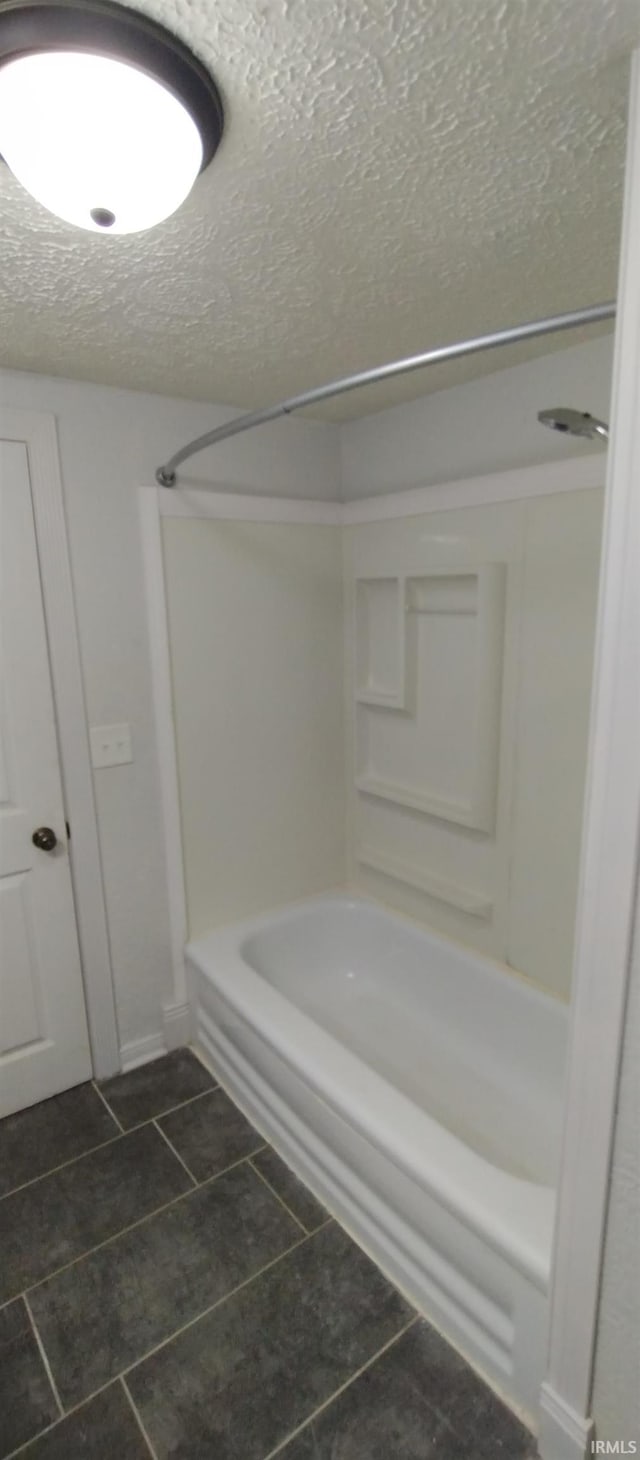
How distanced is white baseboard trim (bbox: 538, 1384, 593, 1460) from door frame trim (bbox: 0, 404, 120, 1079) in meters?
1.47

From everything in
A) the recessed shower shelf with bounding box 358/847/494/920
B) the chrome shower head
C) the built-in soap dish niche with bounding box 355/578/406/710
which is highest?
the chrome shower head

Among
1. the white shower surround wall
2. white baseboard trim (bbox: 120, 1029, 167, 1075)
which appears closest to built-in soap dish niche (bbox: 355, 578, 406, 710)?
the white shower surround wall

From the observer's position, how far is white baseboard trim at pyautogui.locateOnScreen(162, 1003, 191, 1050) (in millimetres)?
2201

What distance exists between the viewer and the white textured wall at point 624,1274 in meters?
0.89

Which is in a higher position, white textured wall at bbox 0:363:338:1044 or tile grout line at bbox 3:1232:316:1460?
white textured wall at bbox 0:363:338:1044

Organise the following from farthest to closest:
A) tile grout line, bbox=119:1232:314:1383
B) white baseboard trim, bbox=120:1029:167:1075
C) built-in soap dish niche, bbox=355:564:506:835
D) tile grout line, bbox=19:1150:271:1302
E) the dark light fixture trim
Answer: white baseboard trim, bbox=120:1029:167:1075, built-in soap dish niche, bbox=355:564:506:835, tile grout line, bbox=19:1150:271:1302, tile grout line, bbox=119:1232:314:1383, the dark light fixture trim

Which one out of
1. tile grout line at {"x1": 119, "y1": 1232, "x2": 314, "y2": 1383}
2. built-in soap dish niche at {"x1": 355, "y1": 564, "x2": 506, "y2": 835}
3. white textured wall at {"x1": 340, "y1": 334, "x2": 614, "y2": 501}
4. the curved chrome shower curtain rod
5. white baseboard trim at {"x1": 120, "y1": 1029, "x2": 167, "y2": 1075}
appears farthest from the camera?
white baseboard trim at {"x1": 120, "y1": 1029, "x2": 167, "y2": 1075}

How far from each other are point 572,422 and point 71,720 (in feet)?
4.85

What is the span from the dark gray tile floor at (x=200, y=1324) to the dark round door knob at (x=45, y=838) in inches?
33.6

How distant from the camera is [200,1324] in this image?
1382mm

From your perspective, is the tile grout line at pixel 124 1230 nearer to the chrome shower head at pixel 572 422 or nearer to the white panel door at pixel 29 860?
the white panel door at pixel 29 860

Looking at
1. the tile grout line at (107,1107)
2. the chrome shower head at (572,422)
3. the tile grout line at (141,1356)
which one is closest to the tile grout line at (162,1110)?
the tile grout line at (107,1107)

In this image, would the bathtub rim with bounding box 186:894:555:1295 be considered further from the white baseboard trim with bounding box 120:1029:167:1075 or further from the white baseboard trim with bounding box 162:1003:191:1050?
the white baseboard trim with bounding box 120:1029:167:1075

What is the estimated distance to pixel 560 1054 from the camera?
1797 millimetres
